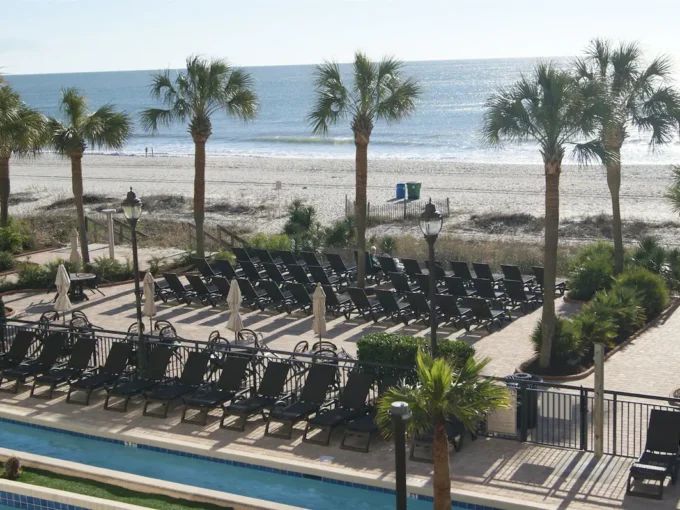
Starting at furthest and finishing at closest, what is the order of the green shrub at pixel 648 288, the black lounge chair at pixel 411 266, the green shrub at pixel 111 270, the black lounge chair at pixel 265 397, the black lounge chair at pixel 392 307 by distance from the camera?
the green shrub at pixel 111 270, the black lounge chair at pixel 411 266, the green shrub at pixel 648 288, the black lounge chair at pixel 392 307, the black lounge chair at pixel 265 397

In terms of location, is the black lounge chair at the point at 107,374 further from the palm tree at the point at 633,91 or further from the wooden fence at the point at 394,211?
the wooden fence at the point at 394,211

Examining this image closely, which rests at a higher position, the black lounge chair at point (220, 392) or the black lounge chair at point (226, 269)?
the black lounge chair at point (226, 269)

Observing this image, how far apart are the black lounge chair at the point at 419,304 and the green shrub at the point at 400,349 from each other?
17.7 feet

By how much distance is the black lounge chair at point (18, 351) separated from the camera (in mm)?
14867

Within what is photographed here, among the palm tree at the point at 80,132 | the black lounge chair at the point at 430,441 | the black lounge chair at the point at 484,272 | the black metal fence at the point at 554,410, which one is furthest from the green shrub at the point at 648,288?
the palm tree at the point at 80,132

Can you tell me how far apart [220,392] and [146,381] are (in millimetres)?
1416

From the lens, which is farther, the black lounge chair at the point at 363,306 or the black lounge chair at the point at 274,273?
the black lounge chair at the point at 274,273

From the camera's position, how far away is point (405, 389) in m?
8.78

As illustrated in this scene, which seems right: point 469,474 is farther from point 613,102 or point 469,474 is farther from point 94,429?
point 613,102

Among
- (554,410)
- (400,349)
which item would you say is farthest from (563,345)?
(400,349)

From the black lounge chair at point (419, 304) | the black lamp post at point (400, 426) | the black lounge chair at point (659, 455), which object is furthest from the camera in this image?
the black lounge chair at point (419, 304)

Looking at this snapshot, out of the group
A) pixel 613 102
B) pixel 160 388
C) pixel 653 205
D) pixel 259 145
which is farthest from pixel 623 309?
pixel 259 145

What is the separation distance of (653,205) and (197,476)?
1206 inches

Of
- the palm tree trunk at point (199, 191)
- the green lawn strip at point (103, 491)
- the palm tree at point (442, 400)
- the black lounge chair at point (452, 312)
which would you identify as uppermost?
the palm tree trunk at point (199, 191)
